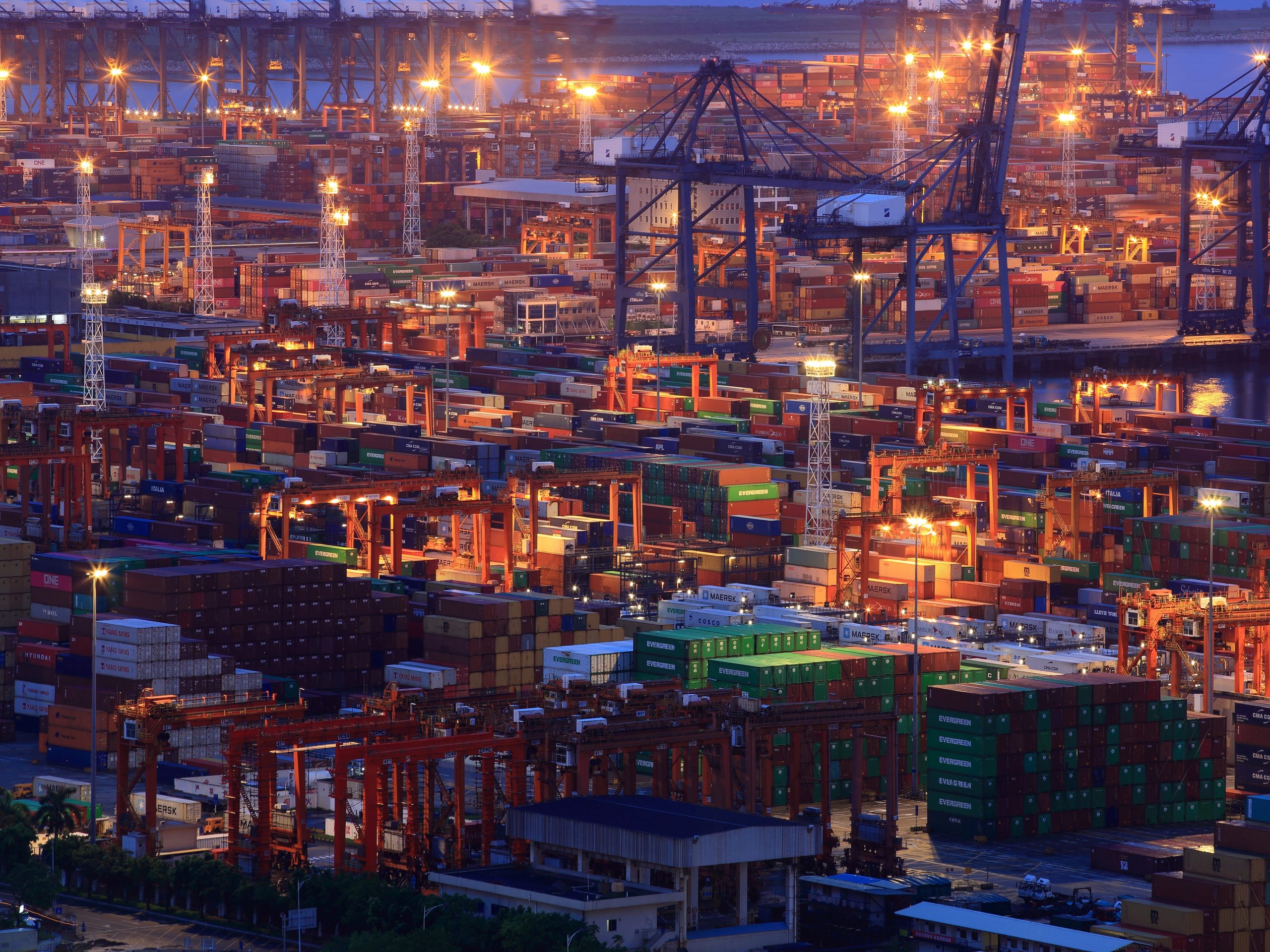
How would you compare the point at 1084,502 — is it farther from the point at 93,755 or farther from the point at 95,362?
the point at 93,755

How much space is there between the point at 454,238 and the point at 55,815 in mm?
91026

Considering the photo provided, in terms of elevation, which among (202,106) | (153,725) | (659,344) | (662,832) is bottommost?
(662,832)

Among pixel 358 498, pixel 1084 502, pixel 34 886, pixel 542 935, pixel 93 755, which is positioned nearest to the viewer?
pixel 542 935

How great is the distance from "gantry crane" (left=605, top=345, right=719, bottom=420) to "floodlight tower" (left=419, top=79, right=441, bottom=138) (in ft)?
203

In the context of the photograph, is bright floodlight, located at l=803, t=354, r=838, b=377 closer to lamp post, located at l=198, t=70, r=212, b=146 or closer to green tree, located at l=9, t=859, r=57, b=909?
green tree, located at l=9, t=859, r=57, b=909

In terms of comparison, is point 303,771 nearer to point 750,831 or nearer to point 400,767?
point 400,767

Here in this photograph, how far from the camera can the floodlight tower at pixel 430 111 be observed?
137 meters

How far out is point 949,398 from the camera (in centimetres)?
6631

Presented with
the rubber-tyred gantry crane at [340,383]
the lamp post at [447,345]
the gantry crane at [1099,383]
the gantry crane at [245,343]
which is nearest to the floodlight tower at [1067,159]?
the lamp post at [447,345]

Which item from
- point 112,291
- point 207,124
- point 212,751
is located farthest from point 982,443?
point 207,124

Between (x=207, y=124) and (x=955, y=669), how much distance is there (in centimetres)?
13055

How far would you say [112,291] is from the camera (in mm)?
102000

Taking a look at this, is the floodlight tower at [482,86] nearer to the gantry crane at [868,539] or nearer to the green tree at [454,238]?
the green tree at [454,238]

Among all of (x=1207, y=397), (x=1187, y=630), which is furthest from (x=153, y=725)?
(x=1207, y=397)
